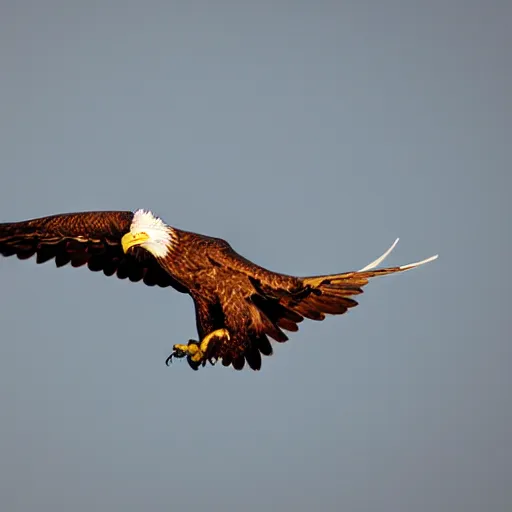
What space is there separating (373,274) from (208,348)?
5.79 ft

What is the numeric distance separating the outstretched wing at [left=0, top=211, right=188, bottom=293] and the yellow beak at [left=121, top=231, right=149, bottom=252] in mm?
420

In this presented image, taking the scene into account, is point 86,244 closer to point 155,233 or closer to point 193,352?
point 155,233

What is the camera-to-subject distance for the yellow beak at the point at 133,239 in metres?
20.0

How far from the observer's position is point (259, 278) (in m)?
19.8

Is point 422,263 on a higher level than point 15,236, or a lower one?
lower

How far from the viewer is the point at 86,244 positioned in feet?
68.9

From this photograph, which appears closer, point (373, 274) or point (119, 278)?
point (373, 274)

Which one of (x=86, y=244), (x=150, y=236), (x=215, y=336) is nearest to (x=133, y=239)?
(x=150, y=236)

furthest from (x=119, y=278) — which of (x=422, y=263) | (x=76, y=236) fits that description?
(x=422, y=263)

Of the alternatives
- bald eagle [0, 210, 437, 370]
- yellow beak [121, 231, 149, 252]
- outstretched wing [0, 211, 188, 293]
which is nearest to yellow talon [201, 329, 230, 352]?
bald eagle [0, 210, 437, 370]

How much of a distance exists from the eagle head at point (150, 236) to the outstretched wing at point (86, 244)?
44cm

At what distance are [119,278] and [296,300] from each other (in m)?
2.12

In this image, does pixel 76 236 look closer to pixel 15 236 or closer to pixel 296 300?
pixel 15 236

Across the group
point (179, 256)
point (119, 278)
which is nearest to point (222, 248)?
point (179, 256)
